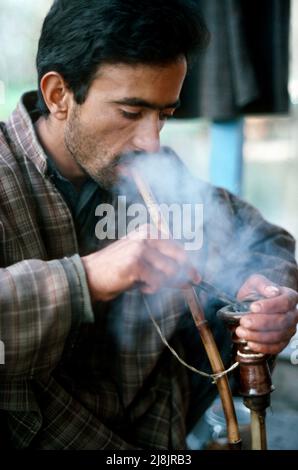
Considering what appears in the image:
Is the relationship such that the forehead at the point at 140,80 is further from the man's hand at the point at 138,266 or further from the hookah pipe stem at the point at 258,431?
the hookah pipe stem at the point at 258,431

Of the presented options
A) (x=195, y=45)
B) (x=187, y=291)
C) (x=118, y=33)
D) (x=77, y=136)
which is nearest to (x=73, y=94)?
(x=77, y=136)

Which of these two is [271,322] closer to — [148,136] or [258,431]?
[258,431]

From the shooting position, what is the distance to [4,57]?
3.22 metres

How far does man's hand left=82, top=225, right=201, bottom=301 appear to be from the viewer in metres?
1.58

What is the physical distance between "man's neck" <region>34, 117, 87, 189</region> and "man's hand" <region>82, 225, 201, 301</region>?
69cm

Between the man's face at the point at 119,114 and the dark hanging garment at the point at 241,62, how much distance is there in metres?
1.06

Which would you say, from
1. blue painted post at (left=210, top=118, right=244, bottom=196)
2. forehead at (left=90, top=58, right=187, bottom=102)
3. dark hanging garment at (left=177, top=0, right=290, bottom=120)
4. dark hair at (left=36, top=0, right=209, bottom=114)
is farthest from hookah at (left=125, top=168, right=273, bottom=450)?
blue painted post at (left=210, top=118, right=244, bottom=196)

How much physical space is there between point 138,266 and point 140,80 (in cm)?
74

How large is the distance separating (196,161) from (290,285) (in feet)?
6.99

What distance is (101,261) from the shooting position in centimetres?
162

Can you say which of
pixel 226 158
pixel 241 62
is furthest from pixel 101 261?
pixel 226 158

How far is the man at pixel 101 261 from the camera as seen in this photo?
1.63 metres

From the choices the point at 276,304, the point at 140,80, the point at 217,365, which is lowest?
the point at 217,365

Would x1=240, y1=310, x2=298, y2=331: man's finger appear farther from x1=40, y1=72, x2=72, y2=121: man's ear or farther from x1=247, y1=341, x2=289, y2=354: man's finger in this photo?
x1=40, y1=72, x2=72, y2=121: man's ear
